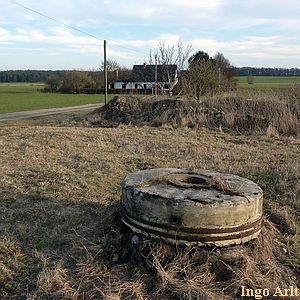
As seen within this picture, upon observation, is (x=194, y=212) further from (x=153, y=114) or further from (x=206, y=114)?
(x=153, y=114)

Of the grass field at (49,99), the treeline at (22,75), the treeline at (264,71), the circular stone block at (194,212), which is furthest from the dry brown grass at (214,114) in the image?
the treeline at (22,75)

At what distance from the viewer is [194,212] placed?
10.9 ft

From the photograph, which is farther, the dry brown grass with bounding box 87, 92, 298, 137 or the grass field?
the grass field

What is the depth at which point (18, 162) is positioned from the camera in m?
7.30

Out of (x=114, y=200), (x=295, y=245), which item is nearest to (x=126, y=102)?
(x=114, y=200)

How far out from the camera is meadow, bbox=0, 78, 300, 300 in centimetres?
306

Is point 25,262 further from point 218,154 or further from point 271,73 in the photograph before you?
point 271,73

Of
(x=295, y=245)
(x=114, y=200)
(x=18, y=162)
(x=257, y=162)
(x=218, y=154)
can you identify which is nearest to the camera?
(x=295, y=245)

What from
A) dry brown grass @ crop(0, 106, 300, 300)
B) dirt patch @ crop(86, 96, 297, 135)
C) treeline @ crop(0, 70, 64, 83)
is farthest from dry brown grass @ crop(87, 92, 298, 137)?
treeline @ crop(0, 70, 64, 83)

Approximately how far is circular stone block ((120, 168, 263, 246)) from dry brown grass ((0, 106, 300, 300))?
137mm

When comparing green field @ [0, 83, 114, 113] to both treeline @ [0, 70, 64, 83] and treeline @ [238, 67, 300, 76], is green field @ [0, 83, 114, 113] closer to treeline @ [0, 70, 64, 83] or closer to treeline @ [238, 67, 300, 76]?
treeline @ [238, 67, 300, 76]

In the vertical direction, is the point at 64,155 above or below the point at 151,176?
below

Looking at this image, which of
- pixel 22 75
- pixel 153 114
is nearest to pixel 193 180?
pixel 153 114

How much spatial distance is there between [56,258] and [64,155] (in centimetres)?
487
